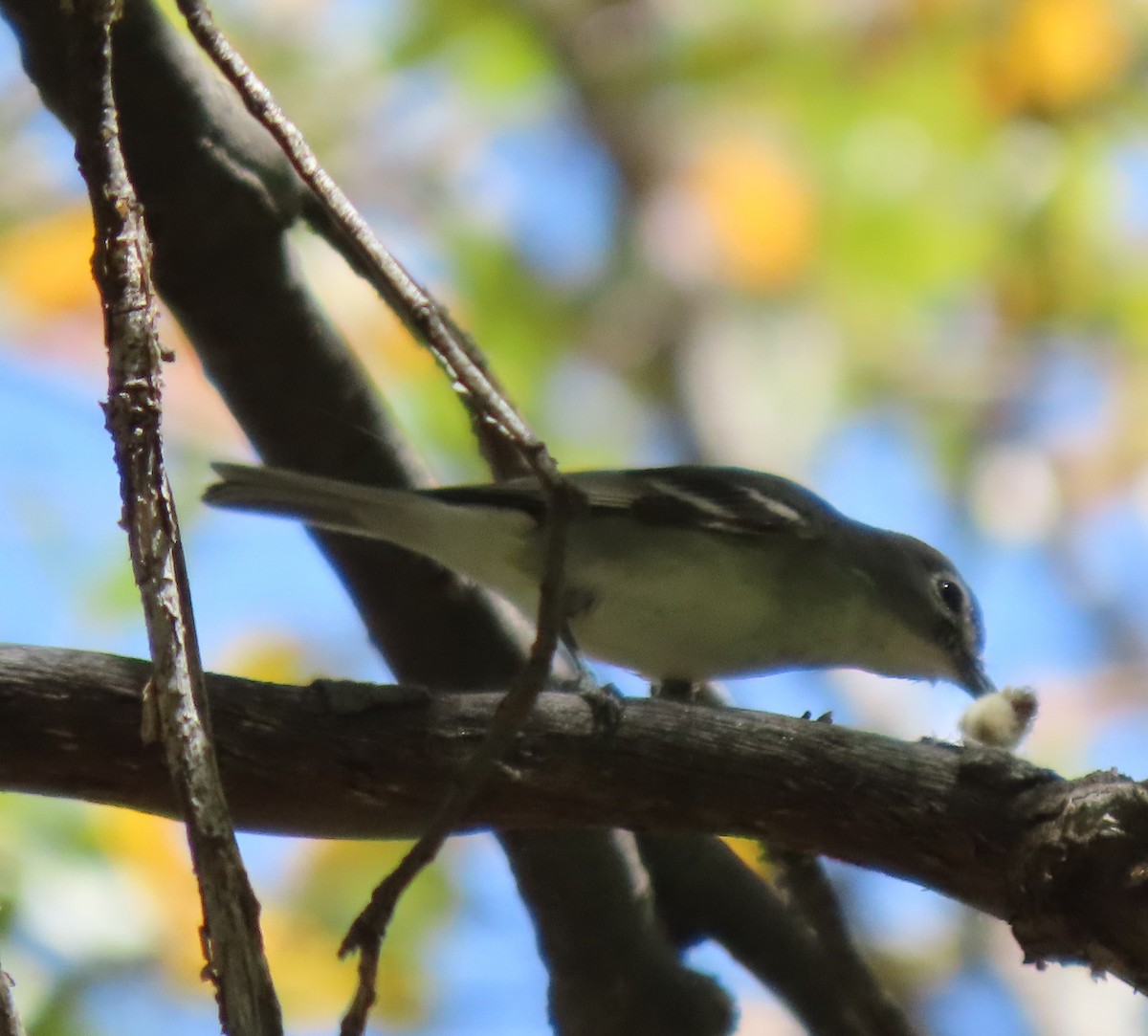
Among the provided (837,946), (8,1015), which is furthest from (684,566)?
(8,1015)

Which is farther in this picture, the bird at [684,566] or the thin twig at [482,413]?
the bird at [684,566]

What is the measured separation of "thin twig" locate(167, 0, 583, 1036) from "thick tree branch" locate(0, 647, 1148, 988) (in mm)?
472

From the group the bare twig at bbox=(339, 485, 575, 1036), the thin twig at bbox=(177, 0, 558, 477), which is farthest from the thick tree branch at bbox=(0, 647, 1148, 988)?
the thin twig at bbox=(177, 0, 558, 477)

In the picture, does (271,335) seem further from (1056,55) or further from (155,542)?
(1056,55)

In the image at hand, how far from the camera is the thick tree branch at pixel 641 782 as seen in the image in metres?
2.43

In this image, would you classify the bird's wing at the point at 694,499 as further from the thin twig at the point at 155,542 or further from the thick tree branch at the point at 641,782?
the thin twig at the point at 155,542

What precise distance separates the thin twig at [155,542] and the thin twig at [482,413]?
21 cm

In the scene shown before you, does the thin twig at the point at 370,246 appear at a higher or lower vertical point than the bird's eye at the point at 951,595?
lower

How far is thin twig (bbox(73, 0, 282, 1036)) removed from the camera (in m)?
1.70

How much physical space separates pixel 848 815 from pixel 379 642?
6.14ft

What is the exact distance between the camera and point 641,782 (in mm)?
2586

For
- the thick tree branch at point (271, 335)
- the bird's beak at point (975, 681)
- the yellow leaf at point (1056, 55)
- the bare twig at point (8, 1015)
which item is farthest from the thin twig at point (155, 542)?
the yellow leaf at point (1056, 55)

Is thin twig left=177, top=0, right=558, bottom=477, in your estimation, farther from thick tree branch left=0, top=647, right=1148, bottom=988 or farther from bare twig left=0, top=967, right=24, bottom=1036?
bare twig left=0, top=967, right=24, bottom=1036

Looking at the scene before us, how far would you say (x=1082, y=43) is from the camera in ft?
23.5
